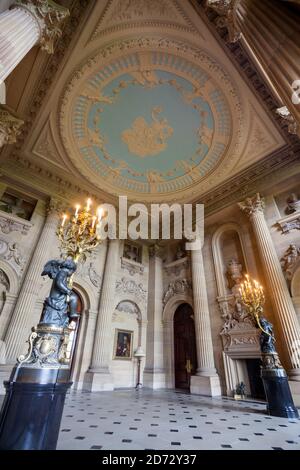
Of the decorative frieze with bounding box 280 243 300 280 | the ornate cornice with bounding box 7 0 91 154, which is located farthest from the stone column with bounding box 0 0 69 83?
the decorative frieze with bounding box 280 243 300 280

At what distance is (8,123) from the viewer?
651cm

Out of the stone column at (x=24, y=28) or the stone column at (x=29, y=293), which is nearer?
the stone column at (x=24, y=28)

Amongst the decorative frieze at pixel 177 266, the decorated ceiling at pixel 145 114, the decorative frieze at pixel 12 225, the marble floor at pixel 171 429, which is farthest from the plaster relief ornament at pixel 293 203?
the decorative frieze at pixel 12 225

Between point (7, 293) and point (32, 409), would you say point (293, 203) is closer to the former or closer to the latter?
point (32, 409)

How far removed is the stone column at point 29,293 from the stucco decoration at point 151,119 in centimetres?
257

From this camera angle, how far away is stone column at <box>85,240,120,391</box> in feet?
27.0

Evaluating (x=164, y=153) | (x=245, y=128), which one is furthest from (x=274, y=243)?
(x=164, y=153)

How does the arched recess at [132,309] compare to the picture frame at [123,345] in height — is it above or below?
above

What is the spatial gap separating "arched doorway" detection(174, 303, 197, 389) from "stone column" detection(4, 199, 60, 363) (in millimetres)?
6435

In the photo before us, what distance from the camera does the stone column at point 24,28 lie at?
2974mm

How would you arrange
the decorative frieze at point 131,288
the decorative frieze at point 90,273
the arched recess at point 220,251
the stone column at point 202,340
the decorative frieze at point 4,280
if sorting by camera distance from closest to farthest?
the decorative frieze at point 4,280 → the stone column at point 202,340 → the arched recess at point 220,251 → the decorative frieze at point 90,273 → the decorative frieze at point 131,288

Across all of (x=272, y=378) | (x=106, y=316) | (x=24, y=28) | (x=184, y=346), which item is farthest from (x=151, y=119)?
(x=184, y=346)

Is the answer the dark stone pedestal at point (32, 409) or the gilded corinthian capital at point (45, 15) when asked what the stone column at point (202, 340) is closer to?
the dark stone pedestal at point (32, 409)

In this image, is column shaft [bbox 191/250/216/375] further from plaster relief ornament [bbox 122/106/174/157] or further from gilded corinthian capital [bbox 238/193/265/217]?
plaster relief ornament [bbox 122/106/174/157]
